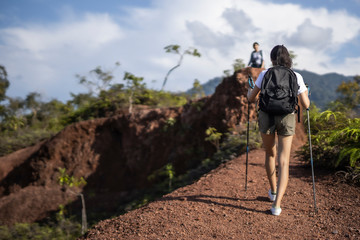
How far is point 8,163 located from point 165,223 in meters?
14.0

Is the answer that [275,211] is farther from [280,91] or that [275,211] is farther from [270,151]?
[280,91]

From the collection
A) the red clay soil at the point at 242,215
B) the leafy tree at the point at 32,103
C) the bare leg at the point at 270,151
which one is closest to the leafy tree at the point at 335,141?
the red clay soil at the point at 242,215

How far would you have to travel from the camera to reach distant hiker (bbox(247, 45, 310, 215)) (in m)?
3.44

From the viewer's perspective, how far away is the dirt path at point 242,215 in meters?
3.44

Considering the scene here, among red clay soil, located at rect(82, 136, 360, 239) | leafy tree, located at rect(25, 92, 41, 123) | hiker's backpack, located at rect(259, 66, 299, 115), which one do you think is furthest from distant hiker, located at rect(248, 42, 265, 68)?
leafy tree, located at rect(25, 92, 41, 123)

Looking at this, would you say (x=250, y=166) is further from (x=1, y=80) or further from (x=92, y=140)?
(x=1, y=80)

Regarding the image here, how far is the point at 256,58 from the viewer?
29.0 ft

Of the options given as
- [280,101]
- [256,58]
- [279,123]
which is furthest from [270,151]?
[256,58]

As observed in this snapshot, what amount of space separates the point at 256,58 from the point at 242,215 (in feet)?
19.6

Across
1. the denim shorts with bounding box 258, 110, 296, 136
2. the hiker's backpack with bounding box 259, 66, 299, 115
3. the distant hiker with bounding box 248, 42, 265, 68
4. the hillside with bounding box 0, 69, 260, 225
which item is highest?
the distant hiker with bounding box 248, 42, 265, 68

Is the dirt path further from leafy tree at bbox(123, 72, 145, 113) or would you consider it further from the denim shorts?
leafy tree at bbox(123, 72, 145, 113)

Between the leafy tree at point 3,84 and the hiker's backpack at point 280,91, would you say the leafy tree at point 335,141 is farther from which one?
the leafy tree at point 3,84

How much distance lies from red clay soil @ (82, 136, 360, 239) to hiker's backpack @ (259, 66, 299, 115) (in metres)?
1.37

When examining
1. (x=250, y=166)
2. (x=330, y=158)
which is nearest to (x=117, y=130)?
(x=250, y=166)
